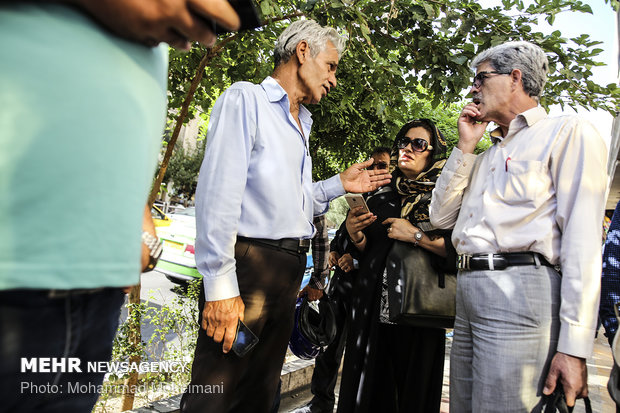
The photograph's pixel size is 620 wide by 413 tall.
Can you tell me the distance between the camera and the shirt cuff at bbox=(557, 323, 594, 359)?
63.2 inches

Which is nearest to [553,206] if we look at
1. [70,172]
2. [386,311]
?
[386,311]

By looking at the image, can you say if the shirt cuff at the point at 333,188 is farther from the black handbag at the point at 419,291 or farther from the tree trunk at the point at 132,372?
the tree trunk at the point at 132,372

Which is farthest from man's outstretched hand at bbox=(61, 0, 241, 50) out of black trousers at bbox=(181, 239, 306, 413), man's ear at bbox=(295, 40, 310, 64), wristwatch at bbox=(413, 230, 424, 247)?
wristwatch at bbox=(413, 230, 424, 247)

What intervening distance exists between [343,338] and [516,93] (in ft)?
7.96

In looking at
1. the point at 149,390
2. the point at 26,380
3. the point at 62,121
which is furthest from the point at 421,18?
the point at 149,390

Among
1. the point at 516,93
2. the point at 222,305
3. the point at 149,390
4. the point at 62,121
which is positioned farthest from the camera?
the point at 149,390

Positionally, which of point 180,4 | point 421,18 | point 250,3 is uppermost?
point 421,18

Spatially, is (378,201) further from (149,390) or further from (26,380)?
(26,380)

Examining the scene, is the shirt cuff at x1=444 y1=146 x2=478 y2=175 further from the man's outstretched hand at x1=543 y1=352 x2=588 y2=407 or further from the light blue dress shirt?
the man's outstretched hand at x1=543 y1=352 x2=588 y2=407

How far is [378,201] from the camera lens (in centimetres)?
351

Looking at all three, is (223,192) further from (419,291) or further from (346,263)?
(346,263)

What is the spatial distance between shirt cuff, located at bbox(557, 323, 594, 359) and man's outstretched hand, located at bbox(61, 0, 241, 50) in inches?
62.3

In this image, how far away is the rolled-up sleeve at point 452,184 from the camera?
2.33 metres

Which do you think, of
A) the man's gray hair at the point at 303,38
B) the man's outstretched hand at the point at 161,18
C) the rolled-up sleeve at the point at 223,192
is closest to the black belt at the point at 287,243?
the rolled-up sleeve at the point at 223,192
